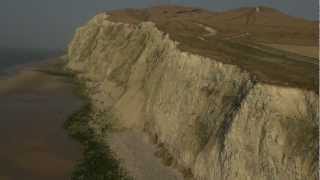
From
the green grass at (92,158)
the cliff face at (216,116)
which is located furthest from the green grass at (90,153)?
the cliff face at (216,116)

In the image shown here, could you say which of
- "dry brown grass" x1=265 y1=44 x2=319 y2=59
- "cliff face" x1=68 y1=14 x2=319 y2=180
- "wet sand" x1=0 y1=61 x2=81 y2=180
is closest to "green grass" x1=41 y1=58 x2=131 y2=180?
"wet sand" x1=0 y1=61 x2=81 y2=180

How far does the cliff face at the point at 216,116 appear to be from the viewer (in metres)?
23.0

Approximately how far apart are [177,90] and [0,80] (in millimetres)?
46953

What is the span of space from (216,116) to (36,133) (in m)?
18.2

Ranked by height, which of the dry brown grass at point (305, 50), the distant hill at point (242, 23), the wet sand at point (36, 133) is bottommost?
the wet sand at point (36, 133)

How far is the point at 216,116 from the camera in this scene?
29969 mm

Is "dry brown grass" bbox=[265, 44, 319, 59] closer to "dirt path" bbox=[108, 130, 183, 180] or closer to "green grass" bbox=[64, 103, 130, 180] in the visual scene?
"dirt path" bbox=[108, 130, 183, 180]

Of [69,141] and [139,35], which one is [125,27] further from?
[69,141]

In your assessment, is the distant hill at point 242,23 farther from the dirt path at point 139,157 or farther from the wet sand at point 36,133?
the wet sand at point 36,133

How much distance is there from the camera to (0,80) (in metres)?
76.2

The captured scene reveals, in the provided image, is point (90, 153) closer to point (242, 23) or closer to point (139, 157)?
point (139, 157)

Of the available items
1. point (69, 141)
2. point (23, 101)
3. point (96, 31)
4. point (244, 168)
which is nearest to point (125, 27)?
point (96, 31)

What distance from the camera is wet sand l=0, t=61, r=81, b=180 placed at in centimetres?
3288

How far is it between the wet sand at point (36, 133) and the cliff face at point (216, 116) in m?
5.31
